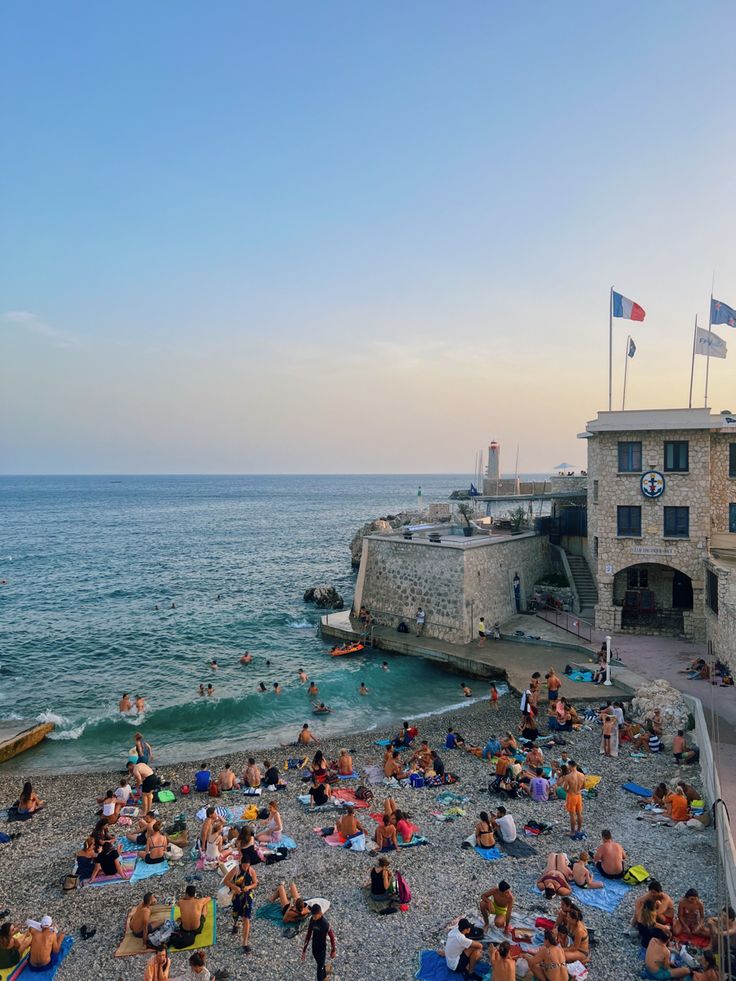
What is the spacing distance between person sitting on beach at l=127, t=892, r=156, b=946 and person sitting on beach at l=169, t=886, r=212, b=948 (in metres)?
0.51

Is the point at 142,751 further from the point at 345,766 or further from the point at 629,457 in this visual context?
the point at 629,457

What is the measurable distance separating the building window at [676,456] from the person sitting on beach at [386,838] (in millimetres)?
20206

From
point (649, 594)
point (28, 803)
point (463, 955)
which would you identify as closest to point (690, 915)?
point (463, 955)

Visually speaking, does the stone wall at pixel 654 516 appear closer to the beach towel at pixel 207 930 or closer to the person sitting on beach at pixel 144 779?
the person sitting on beach at pixel 144 779

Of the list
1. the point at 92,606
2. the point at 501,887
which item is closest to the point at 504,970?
the point at 501,887

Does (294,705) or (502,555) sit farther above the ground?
(502,555)

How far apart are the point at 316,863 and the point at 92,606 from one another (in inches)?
1555

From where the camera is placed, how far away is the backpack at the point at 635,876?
12344 millimetres

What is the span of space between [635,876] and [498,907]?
3237 mm

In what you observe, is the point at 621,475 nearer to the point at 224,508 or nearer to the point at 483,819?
the point at 483,819

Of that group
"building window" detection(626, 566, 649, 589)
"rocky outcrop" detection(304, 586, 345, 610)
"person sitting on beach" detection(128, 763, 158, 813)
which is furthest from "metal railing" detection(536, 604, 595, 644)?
"person sitting on beach" detection(128, 763, 158, 813)

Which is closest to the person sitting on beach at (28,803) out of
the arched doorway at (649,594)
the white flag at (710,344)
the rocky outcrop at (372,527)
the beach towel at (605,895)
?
the beach towel at (605,895)

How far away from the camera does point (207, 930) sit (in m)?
11.4

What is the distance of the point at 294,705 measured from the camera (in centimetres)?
2608
